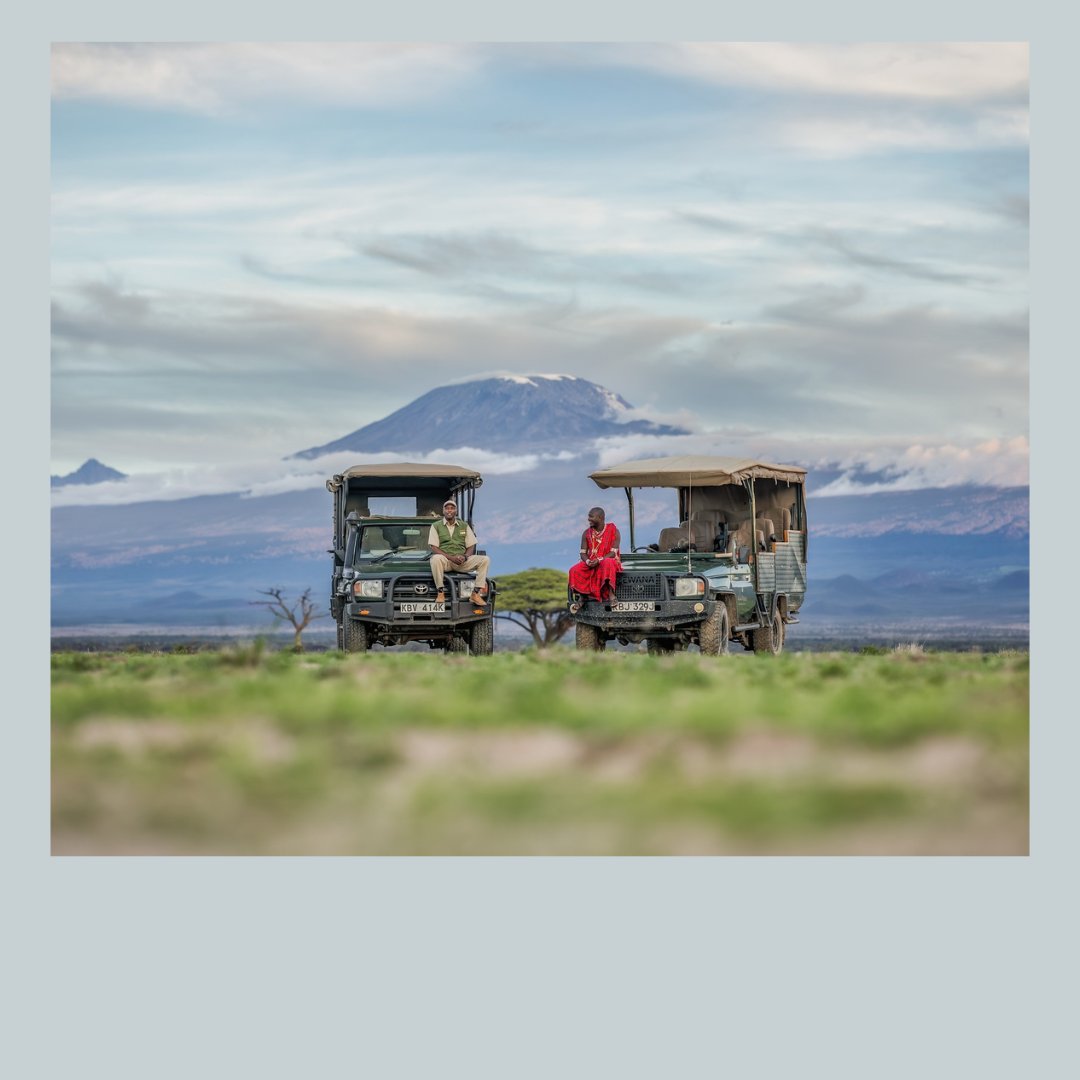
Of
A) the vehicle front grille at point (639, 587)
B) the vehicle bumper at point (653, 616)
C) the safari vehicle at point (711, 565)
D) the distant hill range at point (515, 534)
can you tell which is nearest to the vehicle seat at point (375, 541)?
the safari vehicle at point (711, 565)

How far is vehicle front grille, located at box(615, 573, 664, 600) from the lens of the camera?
1897cm

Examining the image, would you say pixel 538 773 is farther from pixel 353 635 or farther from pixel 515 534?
pixel 515 534

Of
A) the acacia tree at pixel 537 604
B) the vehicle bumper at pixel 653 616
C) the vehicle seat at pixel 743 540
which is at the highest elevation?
the vehicle seat at pixel 743 540

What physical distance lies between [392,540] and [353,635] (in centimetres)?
171

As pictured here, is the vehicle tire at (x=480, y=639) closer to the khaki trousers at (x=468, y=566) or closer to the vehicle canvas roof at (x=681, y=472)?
the khaki trousers at (x=468, y=566)

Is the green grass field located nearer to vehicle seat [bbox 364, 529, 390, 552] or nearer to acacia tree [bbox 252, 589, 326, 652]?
vehicle seat [bbox 364, 529, 390, 552]

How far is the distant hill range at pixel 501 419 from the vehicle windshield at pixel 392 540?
5288 cm

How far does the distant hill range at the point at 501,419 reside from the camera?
3214 inches

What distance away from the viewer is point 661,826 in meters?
10.2

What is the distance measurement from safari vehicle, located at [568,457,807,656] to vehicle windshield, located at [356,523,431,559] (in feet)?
6.93

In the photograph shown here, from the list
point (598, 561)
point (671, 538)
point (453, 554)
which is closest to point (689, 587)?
point (598, 561)

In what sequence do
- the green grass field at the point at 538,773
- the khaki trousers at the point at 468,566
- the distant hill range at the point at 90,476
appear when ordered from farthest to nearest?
the distant hill range at the point at 90,476 → the khaki trousers at the point at 468,566 → the green grass field at the point at 538,773

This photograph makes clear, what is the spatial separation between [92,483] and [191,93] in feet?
104

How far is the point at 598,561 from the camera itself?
18.9 m
